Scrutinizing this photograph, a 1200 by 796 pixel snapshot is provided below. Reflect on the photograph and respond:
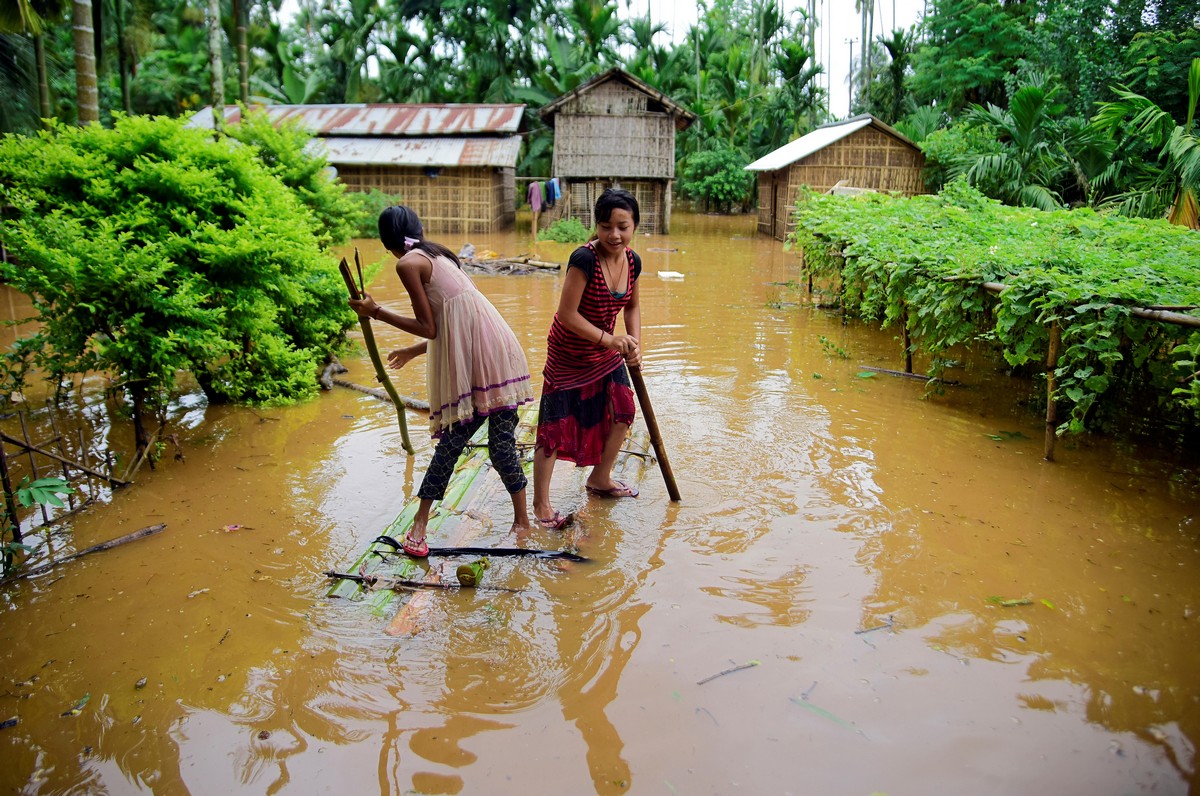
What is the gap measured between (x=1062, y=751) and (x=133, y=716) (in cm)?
300

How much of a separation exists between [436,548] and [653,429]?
1209 millimetres

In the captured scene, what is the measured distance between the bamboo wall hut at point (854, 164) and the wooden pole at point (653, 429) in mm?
15705

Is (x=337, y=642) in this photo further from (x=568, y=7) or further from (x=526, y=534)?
(x=568, y=7)

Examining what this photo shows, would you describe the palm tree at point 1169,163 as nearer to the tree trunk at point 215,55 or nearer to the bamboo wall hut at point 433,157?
the bamboo wall hut at point 433,157

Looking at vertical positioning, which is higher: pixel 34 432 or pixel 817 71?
pixel 817 71

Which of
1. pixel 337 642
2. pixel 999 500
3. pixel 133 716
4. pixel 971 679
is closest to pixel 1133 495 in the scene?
pixel 999 500

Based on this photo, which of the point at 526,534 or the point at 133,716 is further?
the point at 526,534

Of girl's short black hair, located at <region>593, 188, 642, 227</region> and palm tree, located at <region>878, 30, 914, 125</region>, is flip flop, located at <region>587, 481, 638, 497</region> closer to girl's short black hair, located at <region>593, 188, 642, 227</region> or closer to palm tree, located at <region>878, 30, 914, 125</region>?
girl's short black hair, located at <region>593, 188, 642, 227</region>

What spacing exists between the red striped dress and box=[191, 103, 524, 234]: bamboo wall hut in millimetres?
17124

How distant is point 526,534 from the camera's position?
3.85m

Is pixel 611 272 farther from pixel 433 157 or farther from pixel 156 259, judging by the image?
pixel 433 157

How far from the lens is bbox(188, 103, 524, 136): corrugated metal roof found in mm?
21078

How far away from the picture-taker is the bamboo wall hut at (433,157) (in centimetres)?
2023

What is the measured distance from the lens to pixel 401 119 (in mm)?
21781
